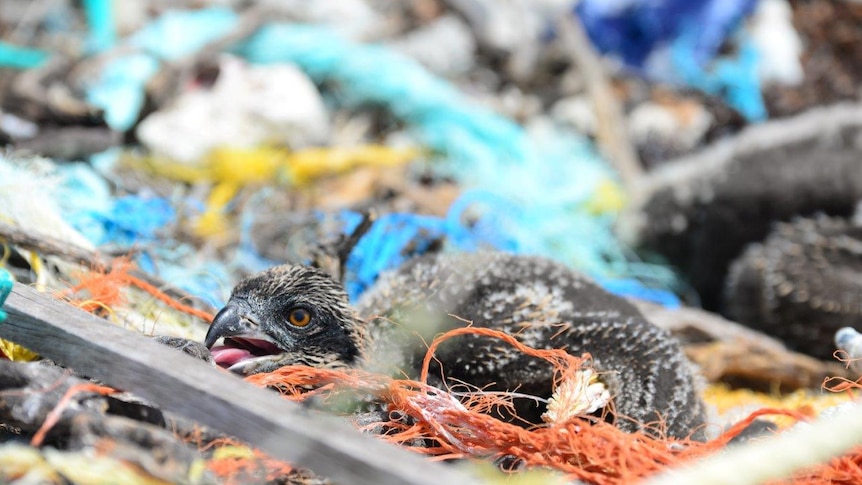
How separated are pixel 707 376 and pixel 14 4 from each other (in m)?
5.71

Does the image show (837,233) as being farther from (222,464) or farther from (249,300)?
(222,464)

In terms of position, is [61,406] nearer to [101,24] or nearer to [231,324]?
[231,324]

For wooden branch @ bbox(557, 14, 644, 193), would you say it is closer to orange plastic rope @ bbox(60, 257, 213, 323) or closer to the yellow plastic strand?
the yellow plastic strand

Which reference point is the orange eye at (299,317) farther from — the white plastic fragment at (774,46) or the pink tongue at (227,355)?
the white plastic fragment at (774,46)

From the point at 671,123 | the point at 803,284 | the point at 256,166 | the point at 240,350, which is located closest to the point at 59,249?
the point at 240,350

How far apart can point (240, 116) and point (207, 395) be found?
3545mm

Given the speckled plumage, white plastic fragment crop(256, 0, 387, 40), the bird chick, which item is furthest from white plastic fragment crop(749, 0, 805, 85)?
the bird chick

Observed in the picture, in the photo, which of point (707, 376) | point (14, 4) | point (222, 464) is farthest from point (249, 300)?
point (14, 4)

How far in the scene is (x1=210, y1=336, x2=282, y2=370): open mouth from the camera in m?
2.23

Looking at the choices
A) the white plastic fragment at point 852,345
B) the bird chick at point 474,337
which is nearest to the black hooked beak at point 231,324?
the bird chick at point 474,337

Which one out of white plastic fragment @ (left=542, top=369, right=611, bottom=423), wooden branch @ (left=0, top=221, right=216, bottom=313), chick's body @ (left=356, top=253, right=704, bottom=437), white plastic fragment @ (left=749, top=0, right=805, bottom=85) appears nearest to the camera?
white plastic fragment @ (left=542, top=369, right=611, bottom=423)

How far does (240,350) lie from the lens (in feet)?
7.48

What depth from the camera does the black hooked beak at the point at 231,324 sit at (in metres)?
2.16

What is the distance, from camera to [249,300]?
2229mm
